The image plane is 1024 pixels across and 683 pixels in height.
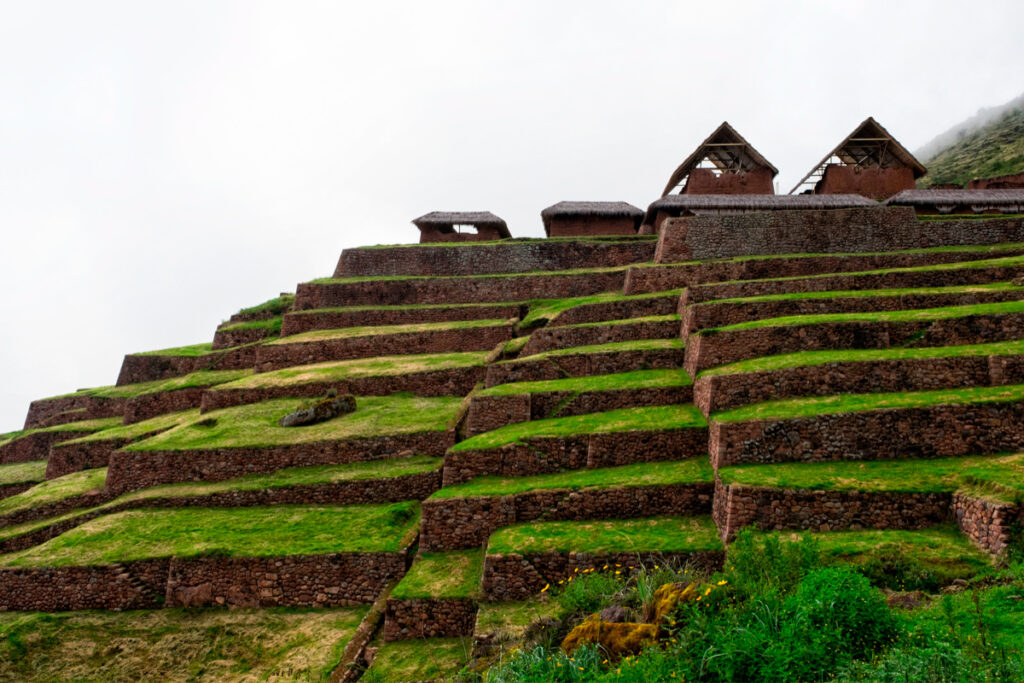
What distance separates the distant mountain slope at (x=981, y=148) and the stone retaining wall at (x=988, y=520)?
51.9m

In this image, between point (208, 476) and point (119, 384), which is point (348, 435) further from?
point (119, 384)

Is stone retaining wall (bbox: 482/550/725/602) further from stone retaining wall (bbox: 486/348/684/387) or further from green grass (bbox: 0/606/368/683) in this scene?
stone retaining wall (bbox: 486/348/684/387)

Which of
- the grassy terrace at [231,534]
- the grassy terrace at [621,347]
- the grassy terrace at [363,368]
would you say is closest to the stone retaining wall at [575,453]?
the grassy terrace at [231,534]

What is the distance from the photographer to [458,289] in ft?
101

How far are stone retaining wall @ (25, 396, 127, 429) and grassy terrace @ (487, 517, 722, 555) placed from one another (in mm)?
26588

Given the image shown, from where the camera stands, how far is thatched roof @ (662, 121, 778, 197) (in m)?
32.3

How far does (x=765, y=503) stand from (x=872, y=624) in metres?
4.32

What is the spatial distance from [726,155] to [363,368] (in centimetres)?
2288

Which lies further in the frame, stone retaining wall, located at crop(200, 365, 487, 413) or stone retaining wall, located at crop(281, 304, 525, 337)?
stone retaining wall, located at crop(281, 304, 525, 337)

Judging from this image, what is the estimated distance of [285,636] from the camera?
13000 millimetres

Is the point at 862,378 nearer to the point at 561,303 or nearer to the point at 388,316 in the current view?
the point at 561,303

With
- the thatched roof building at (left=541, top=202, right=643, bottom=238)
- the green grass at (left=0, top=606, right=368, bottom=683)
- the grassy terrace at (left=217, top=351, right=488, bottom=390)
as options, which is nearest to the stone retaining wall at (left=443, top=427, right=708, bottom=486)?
the green grass at (left=0, top=606, right=368, bottom=683)

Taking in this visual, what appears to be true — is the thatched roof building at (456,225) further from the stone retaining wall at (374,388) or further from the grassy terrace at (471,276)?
the stone retaining wall at (374,388)

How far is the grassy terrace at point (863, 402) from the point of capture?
1183 cm
